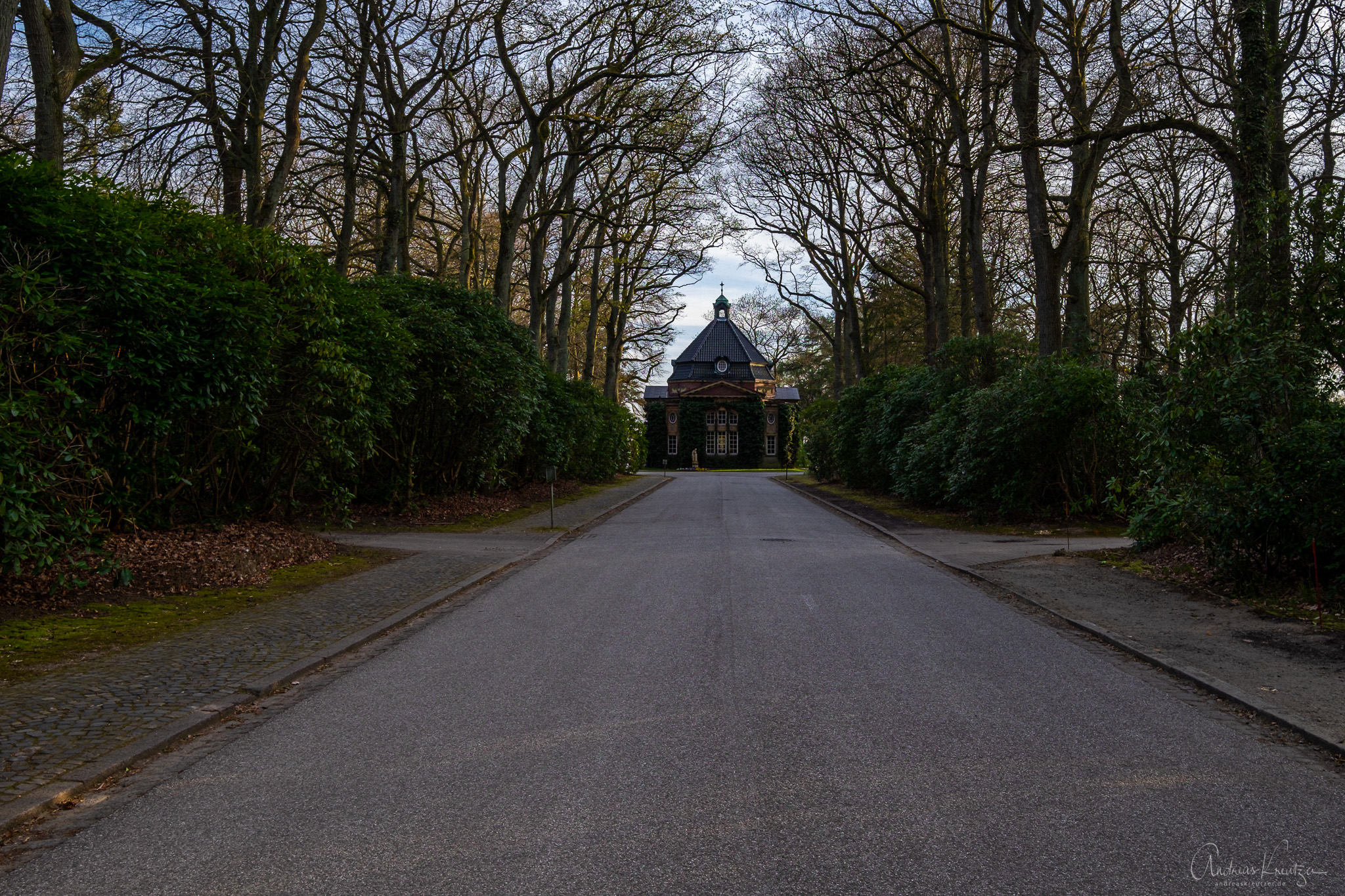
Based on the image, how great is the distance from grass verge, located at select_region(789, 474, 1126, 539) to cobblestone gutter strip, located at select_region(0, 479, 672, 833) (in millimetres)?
12182

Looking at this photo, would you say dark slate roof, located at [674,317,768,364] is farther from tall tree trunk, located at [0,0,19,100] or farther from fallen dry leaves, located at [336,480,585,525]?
tall tree trunk, located at [0,0,19,100]

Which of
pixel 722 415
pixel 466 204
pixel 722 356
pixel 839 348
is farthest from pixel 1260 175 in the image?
pixel 722 356

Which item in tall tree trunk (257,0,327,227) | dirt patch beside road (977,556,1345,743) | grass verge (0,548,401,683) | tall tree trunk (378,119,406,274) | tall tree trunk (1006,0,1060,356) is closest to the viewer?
dirt patch beside road (977,556,1345,743)

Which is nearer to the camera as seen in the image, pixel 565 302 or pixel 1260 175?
pixel 1260 175

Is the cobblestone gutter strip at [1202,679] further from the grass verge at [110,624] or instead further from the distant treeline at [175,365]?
the distant treeline at [175,365]

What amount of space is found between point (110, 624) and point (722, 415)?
7529 centimetres

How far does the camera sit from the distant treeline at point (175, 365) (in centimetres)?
761

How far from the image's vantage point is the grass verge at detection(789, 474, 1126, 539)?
16.9 m

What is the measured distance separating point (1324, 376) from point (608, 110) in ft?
67.7

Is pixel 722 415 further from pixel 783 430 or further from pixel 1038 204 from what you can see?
pixel 1038 204

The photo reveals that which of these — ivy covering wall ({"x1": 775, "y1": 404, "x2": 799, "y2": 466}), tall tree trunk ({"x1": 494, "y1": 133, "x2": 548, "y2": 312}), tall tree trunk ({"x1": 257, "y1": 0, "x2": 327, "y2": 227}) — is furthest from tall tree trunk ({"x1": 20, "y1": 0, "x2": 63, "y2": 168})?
ivy covering wall ({"x1": 775, "y1": 404, "x2": 799, "y2": 466})

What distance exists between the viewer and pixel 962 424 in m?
19.5

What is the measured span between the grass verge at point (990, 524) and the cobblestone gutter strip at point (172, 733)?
1218 cm

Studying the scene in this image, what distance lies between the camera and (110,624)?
789 cm
